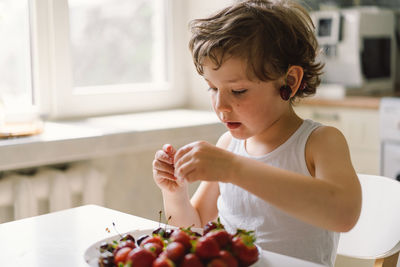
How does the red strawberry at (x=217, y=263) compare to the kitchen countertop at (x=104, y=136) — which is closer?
the red strawberry at (x=217, y=263)

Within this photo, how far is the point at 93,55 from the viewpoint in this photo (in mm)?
2268

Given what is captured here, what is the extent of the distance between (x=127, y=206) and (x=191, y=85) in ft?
2.39

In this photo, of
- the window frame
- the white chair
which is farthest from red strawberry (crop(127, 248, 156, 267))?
the window frame

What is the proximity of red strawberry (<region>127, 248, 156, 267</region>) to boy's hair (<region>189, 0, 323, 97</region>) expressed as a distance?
456mm

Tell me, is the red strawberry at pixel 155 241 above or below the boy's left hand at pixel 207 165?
below

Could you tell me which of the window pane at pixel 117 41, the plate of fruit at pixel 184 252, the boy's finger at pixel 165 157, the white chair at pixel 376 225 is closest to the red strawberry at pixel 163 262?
the plate of fruit at pixel 184 252

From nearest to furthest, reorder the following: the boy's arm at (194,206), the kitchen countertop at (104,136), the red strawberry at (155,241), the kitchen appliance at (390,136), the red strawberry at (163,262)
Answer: the red strawberry at (163,262)
the red strawberry at (155,241)
the boy's arm at (194,206)
the kitchen countertop at (104,136)
the kitchen appliance at (390,136)

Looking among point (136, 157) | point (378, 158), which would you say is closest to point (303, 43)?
point (136, 157)

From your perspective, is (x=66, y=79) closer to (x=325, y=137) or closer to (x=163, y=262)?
(x=325, y=137)

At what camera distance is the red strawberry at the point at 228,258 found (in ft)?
2.42

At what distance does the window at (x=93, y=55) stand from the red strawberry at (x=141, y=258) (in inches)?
56.0

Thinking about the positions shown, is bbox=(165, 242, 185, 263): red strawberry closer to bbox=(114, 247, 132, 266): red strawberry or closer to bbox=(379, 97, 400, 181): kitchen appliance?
bbox=(114, 247, 132, 266): red strawberry

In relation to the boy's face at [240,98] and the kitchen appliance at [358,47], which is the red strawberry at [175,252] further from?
the kitchen appliance at [358,47]

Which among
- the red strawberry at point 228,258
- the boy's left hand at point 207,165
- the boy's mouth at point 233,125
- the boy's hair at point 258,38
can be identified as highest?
the boy's hair at point 258,38
